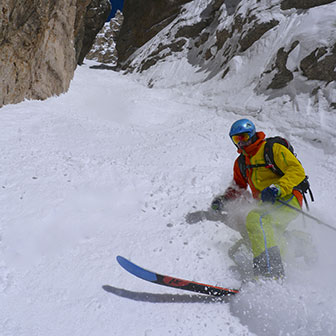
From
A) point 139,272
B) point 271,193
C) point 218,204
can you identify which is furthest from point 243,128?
point 139,272

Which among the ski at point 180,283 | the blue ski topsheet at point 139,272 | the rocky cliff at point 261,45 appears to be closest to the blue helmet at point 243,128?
the ski at point 180,283

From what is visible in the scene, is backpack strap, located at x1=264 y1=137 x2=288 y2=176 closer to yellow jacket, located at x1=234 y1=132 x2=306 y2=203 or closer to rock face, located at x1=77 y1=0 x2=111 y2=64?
yellow jacket, located at x1=234 y1=132 x2=306 y2=203

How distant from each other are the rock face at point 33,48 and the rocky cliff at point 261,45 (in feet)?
25.2

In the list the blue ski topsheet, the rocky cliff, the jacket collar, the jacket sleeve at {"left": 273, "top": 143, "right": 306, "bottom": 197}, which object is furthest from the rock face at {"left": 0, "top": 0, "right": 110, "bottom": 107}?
the rocky cliff

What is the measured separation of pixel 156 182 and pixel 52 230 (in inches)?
87.3

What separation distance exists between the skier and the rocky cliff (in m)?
6.43

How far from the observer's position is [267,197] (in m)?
3.01

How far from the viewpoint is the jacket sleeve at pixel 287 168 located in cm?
298

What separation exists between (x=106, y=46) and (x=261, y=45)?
106 meters

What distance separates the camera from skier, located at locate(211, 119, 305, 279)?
2.67 metres

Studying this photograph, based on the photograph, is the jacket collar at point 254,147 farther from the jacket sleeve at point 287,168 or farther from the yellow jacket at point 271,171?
the jacket sleeve at point 287,168

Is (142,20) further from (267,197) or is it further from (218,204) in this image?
(267,197)

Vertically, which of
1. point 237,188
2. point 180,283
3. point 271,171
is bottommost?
point 180,283

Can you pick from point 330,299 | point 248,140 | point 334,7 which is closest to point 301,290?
point 330,299
